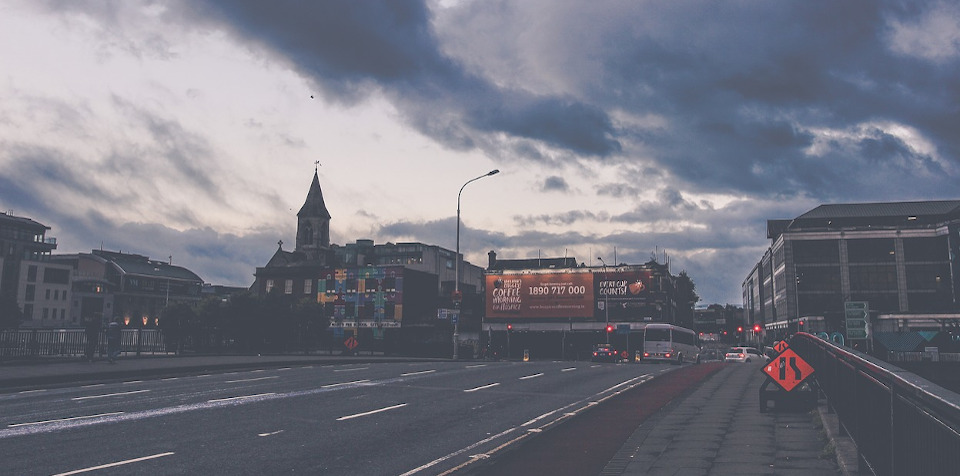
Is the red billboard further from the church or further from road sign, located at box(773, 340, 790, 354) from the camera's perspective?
road sign, located at box(773, 340, 790, 354)

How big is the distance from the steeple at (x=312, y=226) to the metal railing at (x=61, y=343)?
8496 cm

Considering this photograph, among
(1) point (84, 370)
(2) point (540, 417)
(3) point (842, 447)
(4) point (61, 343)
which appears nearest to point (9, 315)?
(4) point (61, 343)

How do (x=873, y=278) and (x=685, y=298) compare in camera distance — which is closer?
(x=873, y=278)

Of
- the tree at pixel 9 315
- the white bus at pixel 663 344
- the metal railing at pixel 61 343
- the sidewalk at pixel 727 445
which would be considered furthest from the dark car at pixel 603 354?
the tree at pixel 9 315

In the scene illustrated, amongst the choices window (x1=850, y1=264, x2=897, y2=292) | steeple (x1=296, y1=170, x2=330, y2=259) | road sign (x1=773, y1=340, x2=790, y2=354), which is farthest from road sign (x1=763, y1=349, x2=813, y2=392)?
steeple (x1=296, y1=170, x2=330, y2=259)

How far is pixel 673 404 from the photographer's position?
18.6 m

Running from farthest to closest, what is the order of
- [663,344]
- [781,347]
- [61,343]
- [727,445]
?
[663,344] → [61,343] → [781,347] → [727,445]

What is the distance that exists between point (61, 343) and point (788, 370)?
101ft

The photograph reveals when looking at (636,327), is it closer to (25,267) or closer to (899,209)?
(899,209)

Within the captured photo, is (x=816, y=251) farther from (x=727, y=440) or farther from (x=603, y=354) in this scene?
(x=727, y=440)

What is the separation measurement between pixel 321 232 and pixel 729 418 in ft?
374

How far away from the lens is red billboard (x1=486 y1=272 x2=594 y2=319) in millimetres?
92312

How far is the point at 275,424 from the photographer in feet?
45.4

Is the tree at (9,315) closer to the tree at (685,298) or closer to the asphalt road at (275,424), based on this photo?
the asphalt road at (275,424)
